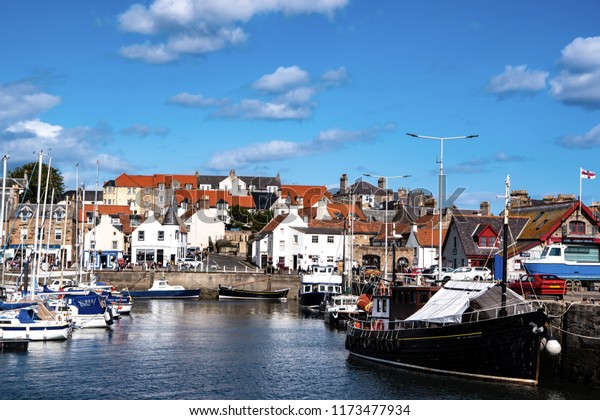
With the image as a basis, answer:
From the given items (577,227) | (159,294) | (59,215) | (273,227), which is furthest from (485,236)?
(59,215)

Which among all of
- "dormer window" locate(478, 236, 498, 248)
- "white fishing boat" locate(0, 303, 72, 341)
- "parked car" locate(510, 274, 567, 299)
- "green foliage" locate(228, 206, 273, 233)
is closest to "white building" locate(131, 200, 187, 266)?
"green foliage" locate(228, 206, 273, 233)

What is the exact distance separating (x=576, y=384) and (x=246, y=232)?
10121cm

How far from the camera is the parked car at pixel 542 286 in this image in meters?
35.7

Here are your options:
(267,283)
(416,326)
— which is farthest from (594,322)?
(267,283)

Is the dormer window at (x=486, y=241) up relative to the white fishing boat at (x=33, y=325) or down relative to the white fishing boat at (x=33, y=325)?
up

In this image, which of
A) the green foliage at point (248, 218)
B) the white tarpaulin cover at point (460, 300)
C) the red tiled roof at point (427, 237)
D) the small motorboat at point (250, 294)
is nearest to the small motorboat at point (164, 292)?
the small motorboat at point (250, 294)

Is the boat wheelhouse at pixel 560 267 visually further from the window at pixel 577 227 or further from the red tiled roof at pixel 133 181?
the red tiled roof at pixel 133 181

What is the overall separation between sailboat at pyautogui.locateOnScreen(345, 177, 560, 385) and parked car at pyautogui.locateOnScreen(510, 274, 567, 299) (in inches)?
104

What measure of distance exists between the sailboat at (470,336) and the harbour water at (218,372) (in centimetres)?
63

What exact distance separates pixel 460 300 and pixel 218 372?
1109cm

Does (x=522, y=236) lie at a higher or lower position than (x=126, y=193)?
lower

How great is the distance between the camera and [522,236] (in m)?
63.7

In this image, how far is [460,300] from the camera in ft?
111
